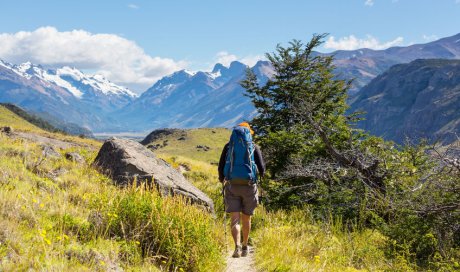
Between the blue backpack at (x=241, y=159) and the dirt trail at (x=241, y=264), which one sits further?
the blue backpack at (x=241, y=159)

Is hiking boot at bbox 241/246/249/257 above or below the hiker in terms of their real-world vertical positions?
below

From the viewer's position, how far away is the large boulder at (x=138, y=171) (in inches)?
389

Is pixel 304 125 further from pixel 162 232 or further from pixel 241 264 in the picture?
pixel 162 232

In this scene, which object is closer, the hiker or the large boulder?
the hiker

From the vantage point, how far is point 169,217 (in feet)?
19.5

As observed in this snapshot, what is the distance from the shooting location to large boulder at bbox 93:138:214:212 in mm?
9875

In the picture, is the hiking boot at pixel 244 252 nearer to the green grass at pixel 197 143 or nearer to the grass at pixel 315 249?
the grass at pixel 315 249

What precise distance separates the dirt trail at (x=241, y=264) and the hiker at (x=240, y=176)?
0.40 feet

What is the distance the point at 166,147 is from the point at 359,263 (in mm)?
140222

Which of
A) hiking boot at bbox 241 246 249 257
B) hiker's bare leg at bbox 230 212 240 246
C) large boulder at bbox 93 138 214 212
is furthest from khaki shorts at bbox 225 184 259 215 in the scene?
large boulder at bbox 93 138 214 212

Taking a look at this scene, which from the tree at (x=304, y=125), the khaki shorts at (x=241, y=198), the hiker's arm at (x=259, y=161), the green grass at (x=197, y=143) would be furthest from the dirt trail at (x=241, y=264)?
the green grass at (x=197, y=143)

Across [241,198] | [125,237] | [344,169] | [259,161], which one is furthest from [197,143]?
[125,237]

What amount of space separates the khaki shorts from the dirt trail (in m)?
0.87

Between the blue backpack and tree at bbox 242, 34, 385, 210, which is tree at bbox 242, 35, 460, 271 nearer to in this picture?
tree at bbox 242, 34, 385, 210
